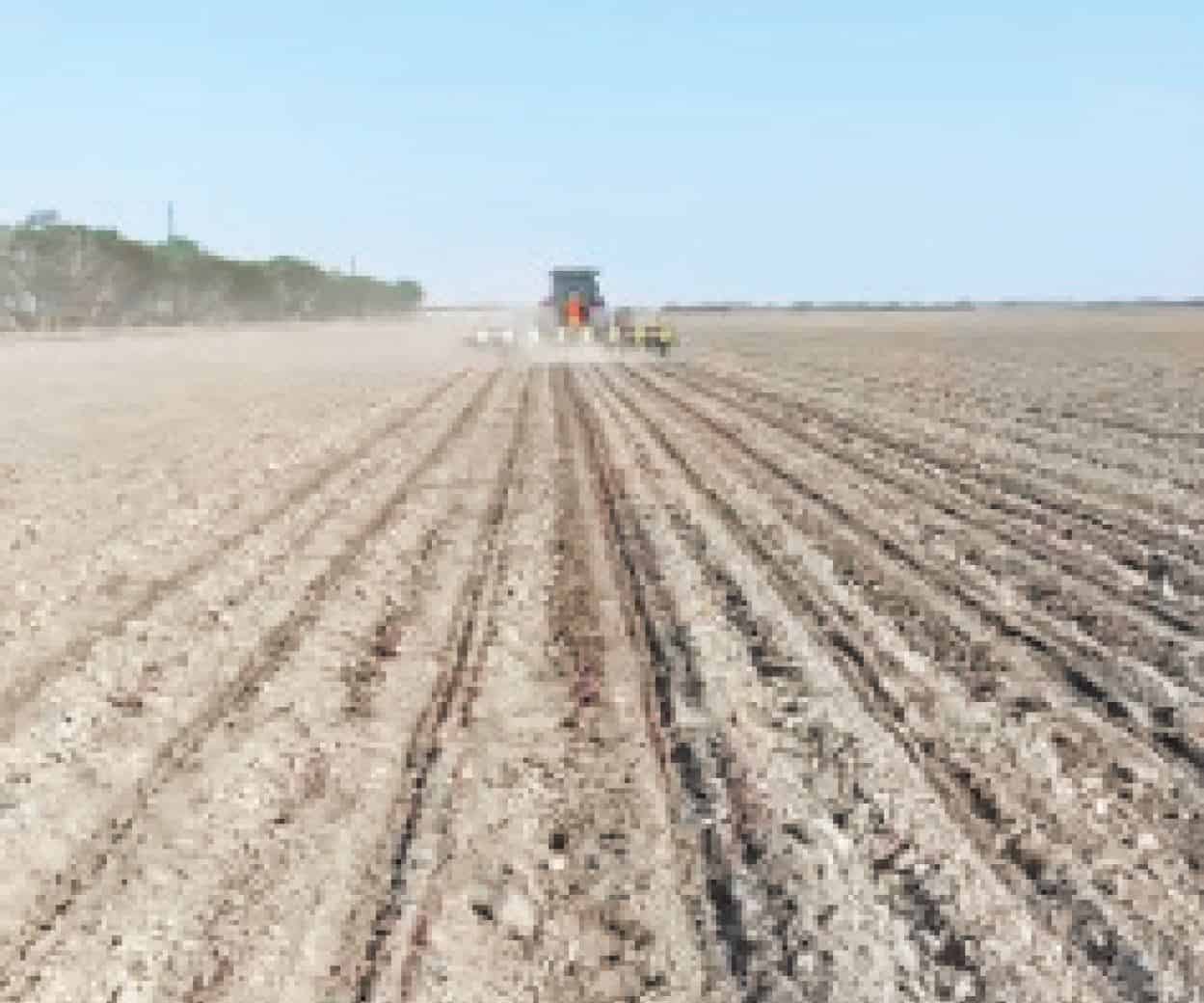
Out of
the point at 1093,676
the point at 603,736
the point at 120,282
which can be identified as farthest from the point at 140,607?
the point at 120,282

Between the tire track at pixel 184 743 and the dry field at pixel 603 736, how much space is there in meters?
0.02

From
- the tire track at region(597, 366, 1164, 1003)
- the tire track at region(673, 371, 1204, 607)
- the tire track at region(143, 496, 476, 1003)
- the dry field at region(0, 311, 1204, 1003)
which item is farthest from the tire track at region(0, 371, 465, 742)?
the tire track at region(673, 371, 1204, 607)

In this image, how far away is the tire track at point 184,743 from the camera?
17.1 feet

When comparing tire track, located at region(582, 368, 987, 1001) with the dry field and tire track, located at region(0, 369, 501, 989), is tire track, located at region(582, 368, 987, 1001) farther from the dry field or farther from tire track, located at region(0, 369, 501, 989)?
tire track, located at region(0, 369, 501, 989)

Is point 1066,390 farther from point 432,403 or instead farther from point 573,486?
point 573,486

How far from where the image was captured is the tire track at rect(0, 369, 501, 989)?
5203mm

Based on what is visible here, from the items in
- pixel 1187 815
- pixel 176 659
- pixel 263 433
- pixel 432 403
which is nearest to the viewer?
pixel 1187 815

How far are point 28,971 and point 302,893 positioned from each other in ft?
2.95

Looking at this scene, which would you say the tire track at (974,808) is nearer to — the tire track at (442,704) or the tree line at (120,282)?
the tire track at (442,704)

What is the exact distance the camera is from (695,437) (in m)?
21.2

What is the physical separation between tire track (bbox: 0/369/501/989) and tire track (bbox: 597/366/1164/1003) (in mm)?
2740

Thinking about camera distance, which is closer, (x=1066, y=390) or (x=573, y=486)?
(x=573, y=486)

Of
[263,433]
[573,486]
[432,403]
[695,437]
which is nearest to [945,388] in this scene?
[432,403]

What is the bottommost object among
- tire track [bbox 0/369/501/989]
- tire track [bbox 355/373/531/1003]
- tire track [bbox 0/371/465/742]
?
tire track [bbox 0/371/465/742]
